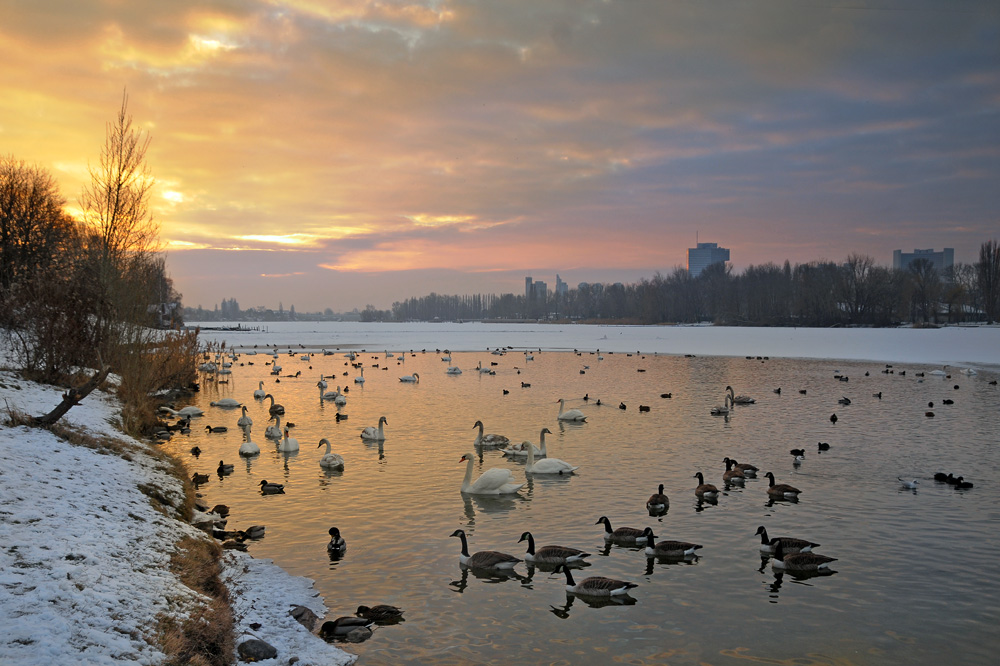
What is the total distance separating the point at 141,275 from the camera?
69.9 feet

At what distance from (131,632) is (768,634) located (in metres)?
7.07

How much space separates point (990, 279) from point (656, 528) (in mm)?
115301

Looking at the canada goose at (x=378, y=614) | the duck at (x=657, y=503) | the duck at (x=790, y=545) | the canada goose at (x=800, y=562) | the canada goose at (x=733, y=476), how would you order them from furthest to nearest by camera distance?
1. the canada goose at (x=733, y=476)
2. the duck at (x=657, y=503)
3. the duck at (x=790, y=545)
4. the canada goose at (x=800, y=562)
5. the canada goose at (x=378, y=614)

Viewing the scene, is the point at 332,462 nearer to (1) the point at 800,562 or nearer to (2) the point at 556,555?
(2) the point at 556,555

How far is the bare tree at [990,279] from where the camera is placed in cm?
9781

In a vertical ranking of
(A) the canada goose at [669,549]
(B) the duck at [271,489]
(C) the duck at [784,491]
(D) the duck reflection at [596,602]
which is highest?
(C) the duck at [784,491]

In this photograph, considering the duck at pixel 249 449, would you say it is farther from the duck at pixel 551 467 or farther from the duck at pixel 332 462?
the duck at pixel 551 467

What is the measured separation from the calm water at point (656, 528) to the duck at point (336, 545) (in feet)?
0.49

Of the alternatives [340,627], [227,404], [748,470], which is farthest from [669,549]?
[227,404]

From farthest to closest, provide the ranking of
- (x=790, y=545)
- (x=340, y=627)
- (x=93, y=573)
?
(x=790, y=545) → (x=340, y=627) → (x=93, y=573)

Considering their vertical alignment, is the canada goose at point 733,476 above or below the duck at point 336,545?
above

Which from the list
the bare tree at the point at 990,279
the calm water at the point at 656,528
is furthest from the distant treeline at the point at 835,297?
the calm water at the point at 656,528

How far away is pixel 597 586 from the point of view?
355 inches

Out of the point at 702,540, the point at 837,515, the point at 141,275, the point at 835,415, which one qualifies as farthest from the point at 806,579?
the point at 141,275
